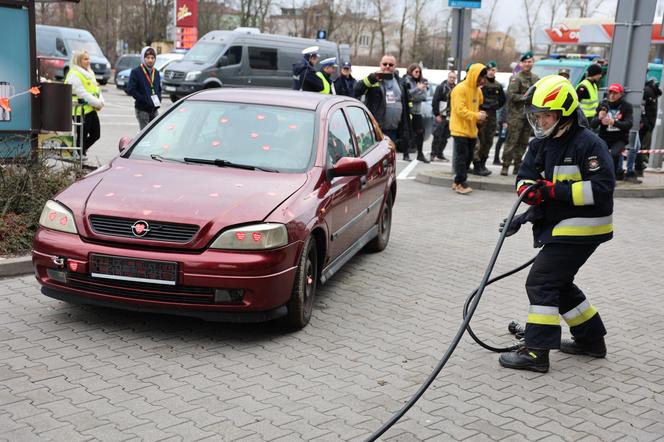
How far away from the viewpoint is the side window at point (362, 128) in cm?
750

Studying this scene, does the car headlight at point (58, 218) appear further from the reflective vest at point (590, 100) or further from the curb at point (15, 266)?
the reflective vest at point (590, 100)

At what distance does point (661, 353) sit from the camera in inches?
222

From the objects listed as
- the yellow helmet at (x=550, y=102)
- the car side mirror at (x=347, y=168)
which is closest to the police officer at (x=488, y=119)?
the car side mirror at (x=347, y=168)

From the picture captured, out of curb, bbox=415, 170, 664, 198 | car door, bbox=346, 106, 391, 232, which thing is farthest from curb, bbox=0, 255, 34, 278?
curb, bbox=415, 170, 664, 198

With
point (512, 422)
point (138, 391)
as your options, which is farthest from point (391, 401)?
point (138, 391)

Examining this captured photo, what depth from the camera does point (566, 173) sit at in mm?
4957

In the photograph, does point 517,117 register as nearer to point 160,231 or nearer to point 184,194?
point 184,194

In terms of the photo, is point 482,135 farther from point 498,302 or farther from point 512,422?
point 512,422

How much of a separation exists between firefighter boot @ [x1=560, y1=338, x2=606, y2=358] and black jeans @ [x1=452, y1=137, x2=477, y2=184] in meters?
6.63

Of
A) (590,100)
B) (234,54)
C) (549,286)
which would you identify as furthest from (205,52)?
(549,286)

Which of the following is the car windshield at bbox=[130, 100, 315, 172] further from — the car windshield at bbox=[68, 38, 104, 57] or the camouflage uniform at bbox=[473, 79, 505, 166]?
the car windshield at bbox=[68, 38, 104, 57]

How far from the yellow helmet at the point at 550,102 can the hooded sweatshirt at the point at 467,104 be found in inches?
270

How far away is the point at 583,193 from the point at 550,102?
23.0 inches

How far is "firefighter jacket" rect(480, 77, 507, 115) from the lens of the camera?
14.2 metres
